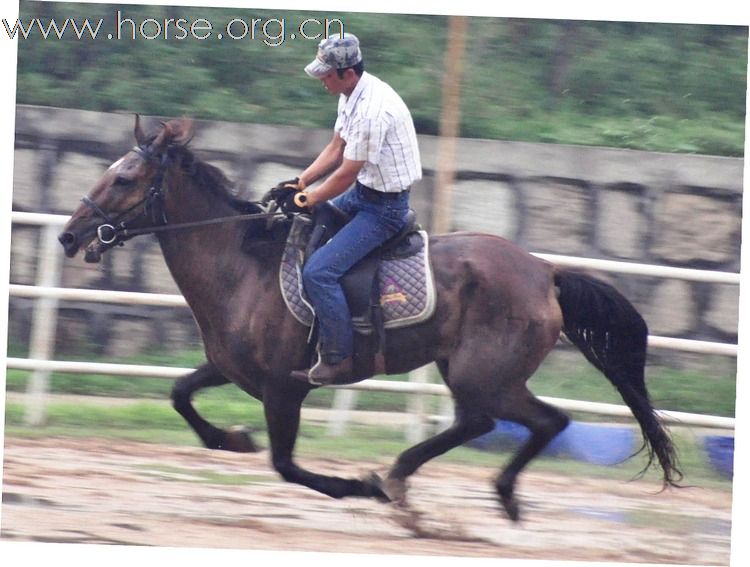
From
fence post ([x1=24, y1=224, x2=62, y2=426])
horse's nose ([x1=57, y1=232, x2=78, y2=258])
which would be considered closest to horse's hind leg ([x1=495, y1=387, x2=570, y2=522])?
horse's nose ([x1=57, y1=232, x2=78, y2=258])

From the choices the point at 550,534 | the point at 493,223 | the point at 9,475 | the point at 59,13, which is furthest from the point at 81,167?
the point at 550,534

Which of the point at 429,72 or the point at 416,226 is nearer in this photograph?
the point at 416,226

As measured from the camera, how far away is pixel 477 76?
8375 millimetres

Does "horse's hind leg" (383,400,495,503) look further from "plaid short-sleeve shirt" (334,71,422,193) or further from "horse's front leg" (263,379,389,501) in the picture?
"plaid short-sleeve shirt" (334,71,422,193)

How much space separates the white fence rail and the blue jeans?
1526 millimetres

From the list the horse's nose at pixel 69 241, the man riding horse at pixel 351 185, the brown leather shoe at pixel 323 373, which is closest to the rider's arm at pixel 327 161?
the man riding horse at pixel 351 185

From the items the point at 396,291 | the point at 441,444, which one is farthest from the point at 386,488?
the point at 396,291

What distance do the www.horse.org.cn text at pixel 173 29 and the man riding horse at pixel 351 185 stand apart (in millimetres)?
2370

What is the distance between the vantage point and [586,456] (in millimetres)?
7086

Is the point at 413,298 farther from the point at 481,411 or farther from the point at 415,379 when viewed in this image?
the point at 415,379

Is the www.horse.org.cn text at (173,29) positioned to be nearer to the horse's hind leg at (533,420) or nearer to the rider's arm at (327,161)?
the rider's arm at (327,161)

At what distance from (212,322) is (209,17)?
3150mm

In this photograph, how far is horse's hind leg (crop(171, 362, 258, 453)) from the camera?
19.4 ft

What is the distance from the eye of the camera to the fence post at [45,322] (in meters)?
7.21
